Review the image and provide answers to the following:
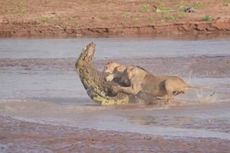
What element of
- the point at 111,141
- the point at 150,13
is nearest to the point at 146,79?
the point at 111,141

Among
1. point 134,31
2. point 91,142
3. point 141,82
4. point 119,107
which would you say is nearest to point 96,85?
point 119,107

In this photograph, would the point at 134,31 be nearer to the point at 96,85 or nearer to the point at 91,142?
Result: the point at 96,85

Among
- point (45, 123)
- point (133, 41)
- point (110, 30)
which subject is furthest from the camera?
point (110, 30)

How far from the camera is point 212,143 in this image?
31.6 ft

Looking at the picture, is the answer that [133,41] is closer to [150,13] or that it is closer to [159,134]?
[150,13]

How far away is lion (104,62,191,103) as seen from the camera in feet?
43.3

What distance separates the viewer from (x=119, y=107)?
1323cm

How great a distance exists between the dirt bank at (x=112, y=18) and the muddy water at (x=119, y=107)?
6.04 feet

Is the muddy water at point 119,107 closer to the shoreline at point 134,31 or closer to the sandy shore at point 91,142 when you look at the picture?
the sandy shore at point 91,142

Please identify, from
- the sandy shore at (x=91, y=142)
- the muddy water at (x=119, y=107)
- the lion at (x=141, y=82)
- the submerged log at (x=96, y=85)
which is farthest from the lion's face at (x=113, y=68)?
the sandy shore at (x=91, y=142)

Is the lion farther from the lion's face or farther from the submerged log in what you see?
the submerged log

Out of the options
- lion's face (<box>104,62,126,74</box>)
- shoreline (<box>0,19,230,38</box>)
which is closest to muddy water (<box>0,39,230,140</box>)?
lion's face (<box>104,62,126,74</box>)

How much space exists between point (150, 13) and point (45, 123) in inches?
797

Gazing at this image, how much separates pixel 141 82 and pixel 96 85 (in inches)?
27.6
